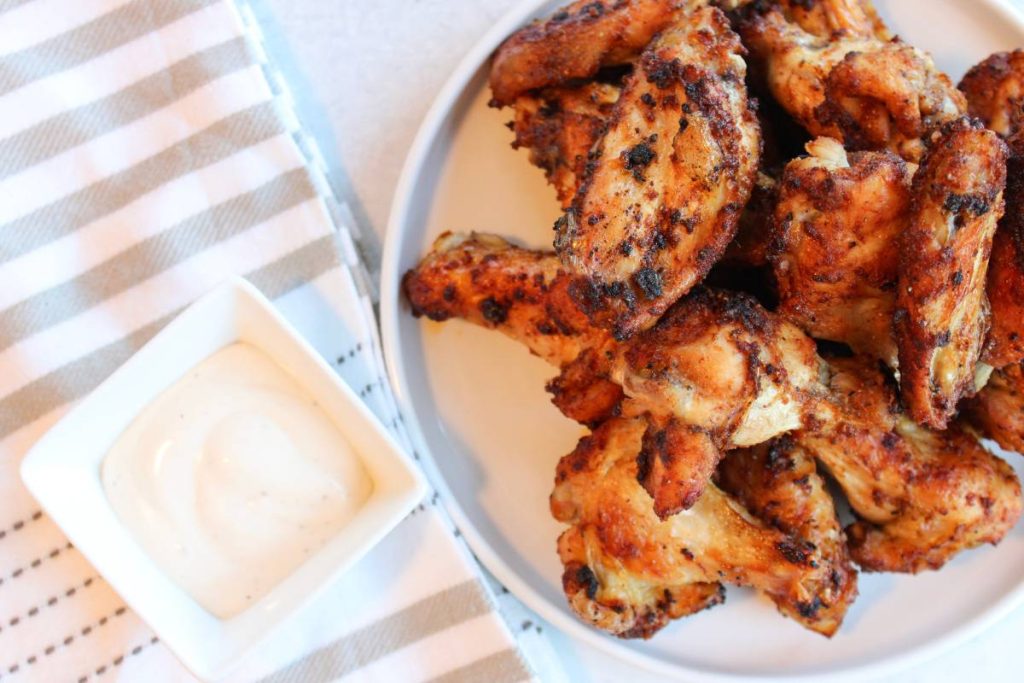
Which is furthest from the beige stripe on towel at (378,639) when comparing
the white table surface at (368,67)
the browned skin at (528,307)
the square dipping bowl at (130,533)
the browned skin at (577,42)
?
the browned skin at (577,42)

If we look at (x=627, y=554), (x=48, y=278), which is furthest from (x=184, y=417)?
(x=627, y=554)

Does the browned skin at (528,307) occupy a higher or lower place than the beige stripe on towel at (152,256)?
lower

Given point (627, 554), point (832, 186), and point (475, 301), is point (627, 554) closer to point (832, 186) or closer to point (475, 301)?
point (475, 301)

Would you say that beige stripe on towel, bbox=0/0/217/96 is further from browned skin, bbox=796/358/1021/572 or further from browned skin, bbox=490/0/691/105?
browned skin, bbox=796/358/1021/572

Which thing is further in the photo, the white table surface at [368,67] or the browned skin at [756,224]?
the white table surface at [368,67]

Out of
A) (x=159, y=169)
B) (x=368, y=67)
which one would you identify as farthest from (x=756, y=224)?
(x=159, y=169)

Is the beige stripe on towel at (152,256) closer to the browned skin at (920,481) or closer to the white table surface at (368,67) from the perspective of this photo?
the white table surface at (368,67)
